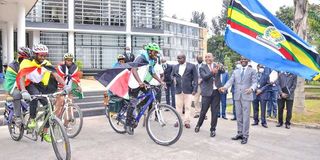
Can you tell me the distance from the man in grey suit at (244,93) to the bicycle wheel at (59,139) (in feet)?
12.0

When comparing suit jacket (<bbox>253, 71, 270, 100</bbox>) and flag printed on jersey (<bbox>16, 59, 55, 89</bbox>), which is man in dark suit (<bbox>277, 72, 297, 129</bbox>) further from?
flag printed on jersey (<bbox>16, 59, 55, 89</bbox>)

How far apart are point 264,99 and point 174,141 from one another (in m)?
3.87

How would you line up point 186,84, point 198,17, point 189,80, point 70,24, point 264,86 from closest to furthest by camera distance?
point 186,84 → point 189,80 → point 264,86 → point 70,24 → point 198,17

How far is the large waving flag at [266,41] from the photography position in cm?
679

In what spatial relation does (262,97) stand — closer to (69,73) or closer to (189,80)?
(189,80)

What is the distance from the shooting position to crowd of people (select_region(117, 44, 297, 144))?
24.1ft

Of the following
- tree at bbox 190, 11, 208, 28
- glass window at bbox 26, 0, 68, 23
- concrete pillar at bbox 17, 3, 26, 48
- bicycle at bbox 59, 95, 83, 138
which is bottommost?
bicycle at bbox 59, 95, 83, 138

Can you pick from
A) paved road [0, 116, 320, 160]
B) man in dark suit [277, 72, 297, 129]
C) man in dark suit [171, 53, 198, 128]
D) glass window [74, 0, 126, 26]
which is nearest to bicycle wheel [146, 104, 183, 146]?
paved road [0, 116, 320, 160]

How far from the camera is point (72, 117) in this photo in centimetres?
760

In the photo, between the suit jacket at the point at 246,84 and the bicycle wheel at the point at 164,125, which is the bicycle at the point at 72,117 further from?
the suit jacket at the point at 246,84

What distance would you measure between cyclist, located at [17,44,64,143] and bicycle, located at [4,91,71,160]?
150 mm

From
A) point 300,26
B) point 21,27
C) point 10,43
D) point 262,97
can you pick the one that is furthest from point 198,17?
point 262,97

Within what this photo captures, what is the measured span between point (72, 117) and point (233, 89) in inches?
156

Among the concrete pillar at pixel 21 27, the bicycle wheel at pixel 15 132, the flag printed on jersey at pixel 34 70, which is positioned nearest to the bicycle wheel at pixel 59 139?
the flag printed on jersey at pixel 34 70
